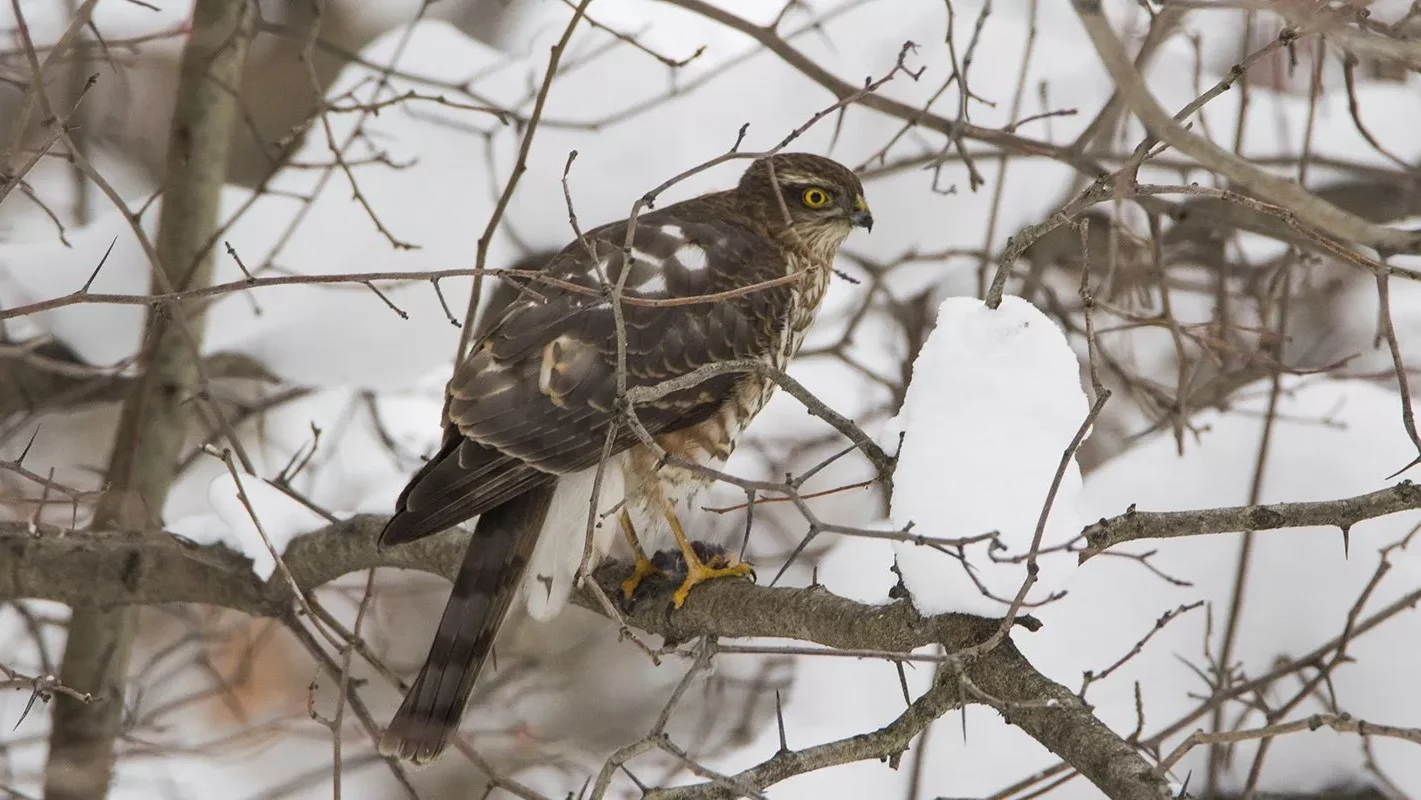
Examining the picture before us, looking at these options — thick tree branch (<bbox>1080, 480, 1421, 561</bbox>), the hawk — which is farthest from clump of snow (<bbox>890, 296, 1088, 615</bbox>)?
the hawk

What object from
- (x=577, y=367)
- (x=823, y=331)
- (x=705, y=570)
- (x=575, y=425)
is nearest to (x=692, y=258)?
(x=577, y=367)

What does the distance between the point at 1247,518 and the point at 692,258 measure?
1756mm

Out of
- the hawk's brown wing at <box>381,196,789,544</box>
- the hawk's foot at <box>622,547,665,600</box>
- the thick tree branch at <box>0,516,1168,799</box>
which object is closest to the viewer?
the thick tree branch at <box>0,516,1168,799</box>

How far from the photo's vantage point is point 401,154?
5027mm

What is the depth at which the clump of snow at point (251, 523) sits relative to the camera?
3646 millimetres

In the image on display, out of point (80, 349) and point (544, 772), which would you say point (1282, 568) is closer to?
point (544, 772)

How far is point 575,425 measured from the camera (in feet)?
10.6

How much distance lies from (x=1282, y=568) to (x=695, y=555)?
1930 millimetres

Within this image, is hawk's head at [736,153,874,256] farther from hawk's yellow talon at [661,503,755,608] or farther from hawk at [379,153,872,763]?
hawk's yellow talon at [661,503,755,608]

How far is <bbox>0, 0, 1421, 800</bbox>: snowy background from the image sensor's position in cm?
397

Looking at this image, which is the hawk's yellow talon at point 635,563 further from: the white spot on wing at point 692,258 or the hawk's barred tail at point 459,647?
the white spot on wing at point 692,258

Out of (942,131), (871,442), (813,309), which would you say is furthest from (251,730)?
(942,131)

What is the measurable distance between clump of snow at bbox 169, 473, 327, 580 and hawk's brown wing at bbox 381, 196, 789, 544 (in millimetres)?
708

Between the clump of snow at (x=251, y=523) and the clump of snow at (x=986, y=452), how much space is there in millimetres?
1920
